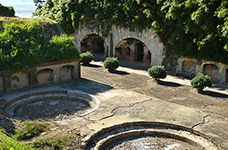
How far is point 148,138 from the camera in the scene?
10.2 metres

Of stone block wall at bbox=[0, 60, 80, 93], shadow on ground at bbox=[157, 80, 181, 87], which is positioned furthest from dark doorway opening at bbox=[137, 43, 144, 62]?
stone block wall at bbox=[0, 60, 80, 93]

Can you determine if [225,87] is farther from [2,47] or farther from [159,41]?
[2,47]

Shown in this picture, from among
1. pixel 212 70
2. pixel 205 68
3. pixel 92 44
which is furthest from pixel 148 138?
pixel 92 44

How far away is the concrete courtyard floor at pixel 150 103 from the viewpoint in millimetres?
10766

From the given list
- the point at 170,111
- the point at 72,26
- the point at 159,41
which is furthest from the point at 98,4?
the point at 170,111

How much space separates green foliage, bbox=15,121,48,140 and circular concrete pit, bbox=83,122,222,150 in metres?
1.87

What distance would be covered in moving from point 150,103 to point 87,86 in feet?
15.7

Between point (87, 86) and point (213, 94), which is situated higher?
point (87, 86)

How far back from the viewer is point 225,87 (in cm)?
1686

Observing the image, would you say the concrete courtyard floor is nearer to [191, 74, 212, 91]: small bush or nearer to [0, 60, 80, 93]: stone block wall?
[191, 74, 212, 91]: small bush

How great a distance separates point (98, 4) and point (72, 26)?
15.0 feet

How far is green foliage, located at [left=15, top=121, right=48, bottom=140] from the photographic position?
29.5 feet

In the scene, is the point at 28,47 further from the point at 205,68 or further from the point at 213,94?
the point at 205,68

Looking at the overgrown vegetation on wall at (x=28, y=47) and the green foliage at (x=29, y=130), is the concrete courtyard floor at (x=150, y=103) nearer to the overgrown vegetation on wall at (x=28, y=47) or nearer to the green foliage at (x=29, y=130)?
the green foliage at (x=29, y=130)
